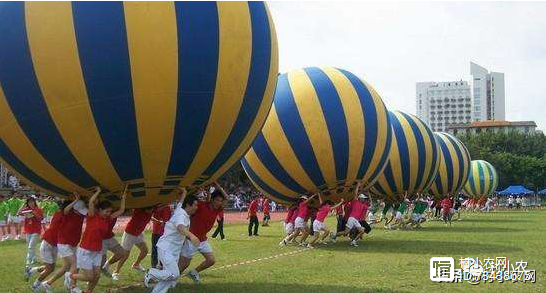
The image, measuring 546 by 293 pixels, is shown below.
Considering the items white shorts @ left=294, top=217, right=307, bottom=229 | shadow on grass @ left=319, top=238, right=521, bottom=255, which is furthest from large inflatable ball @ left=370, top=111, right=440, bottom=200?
white shorts @ left=294, top=217, right=307, bottom=229

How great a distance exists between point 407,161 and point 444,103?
164m

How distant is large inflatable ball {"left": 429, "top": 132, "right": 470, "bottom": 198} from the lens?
81.3 ft

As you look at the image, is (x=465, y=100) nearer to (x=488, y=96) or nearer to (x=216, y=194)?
(x=488, y=96)

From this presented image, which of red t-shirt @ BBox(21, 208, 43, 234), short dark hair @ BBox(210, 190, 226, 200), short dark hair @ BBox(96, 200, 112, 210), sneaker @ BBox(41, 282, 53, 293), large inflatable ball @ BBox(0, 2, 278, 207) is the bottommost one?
sneaker @ BBox(41, 282, 53, 293)

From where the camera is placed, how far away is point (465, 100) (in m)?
177

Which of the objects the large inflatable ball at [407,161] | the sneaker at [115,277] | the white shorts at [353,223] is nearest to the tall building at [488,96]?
the large inflatable ball at [407,161]

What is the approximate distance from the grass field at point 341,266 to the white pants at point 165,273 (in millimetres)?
1100

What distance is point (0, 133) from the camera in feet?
24.3

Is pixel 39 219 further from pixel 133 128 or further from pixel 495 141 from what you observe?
pixel 495 141

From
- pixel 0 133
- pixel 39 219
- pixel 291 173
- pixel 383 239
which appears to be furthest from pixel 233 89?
pixel 383 239

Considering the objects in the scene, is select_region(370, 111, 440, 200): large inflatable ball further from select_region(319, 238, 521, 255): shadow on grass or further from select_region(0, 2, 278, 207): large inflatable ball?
select_region(0, 2, 278, 207): large inflatable ball

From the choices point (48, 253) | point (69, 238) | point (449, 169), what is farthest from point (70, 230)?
point (449, 169)

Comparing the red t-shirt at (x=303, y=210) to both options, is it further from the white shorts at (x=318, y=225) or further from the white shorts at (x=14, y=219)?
the white shorts at (x=14, y=219)

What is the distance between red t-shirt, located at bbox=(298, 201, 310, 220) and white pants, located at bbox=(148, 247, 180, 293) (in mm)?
6558
